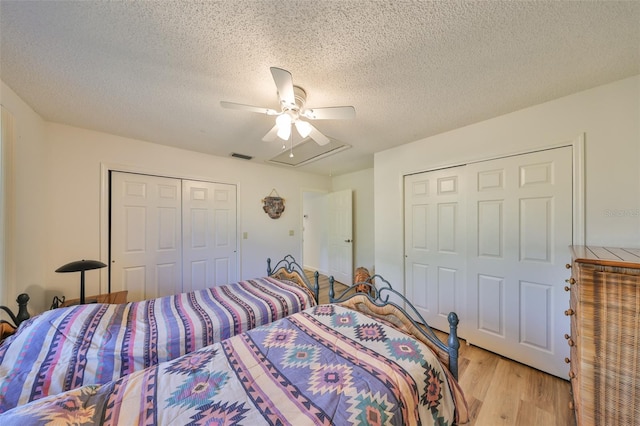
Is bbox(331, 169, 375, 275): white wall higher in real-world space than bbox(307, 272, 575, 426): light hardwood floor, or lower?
higher

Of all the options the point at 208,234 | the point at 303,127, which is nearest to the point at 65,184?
the point at 208,234

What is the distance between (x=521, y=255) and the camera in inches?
76.4

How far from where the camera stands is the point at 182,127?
225cm

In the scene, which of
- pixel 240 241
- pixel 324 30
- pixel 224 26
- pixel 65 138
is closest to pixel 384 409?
pixel 324 30

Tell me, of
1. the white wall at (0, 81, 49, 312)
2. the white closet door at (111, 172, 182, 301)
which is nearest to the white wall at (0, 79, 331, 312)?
the white wall at (0, 81, 49, 312)

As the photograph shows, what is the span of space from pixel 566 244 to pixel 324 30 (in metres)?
2.38

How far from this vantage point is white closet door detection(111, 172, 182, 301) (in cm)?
249

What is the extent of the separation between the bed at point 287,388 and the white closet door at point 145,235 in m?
2.11

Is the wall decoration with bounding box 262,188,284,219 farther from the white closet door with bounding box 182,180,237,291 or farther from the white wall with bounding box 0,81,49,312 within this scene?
the white wall with bounding box 0,81,49,312

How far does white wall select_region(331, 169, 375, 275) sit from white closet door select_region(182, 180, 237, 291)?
218cm

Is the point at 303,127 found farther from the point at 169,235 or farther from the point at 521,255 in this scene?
the point at 169,235

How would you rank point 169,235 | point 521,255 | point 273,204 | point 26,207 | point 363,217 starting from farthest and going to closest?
1. point 363,217
2. point 273,204
3. point 169,235
4. point 521,255
5. point 26,207

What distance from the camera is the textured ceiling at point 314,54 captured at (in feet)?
3.34

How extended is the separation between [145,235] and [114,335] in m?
1.74
